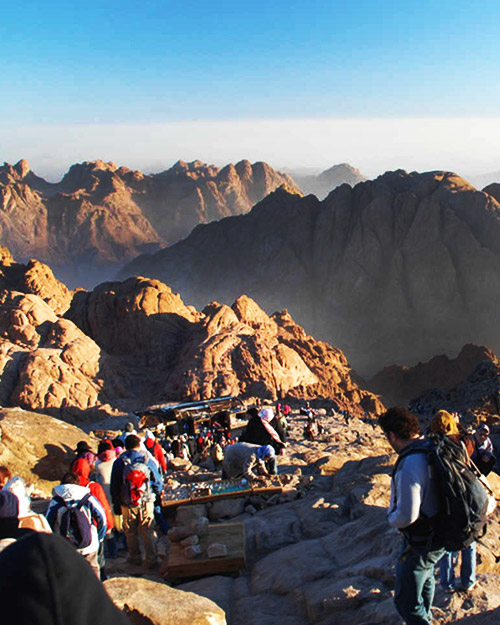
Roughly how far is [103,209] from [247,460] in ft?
422

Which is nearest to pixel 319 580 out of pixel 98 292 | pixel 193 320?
pixel 193 320

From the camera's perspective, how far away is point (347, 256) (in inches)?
3036

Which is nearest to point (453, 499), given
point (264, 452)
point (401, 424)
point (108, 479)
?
point (401, 424)

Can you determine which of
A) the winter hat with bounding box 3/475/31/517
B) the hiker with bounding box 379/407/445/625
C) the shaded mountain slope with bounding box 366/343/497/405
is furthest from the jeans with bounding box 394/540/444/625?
the shaded mountain slope with bounding box 366/343/497/405

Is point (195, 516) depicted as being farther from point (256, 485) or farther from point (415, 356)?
point (415, 356)

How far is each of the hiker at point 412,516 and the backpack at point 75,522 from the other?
2.52 meters

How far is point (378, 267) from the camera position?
75.2 meters

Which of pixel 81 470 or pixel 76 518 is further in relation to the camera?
pixel 81 470

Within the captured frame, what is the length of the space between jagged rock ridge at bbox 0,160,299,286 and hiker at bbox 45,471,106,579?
125655mm

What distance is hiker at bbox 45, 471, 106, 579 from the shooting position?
190 inches

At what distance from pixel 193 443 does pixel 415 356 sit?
48.8 metres

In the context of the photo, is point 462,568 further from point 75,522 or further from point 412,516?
point 75,522

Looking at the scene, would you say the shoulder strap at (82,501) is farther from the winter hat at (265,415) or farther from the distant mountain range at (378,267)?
the distant mountain range at (378,267)

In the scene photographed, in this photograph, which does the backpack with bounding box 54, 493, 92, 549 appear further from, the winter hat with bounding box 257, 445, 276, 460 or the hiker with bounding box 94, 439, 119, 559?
the winter hat with bounding box 257, 445, 276, 460
